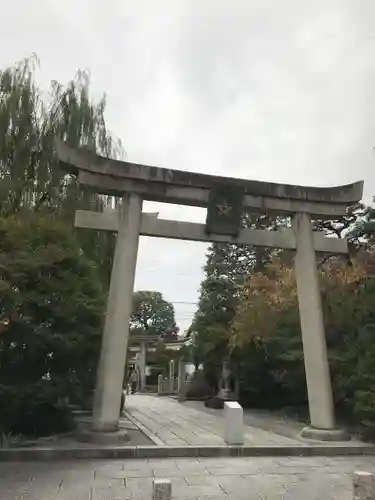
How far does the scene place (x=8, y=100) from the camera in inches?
544

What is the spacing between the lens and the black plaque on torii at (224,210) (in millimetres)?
11867

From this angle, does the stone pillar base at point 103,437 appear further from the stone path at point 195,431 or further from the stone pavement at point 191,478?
the stone pavement at point 191,478

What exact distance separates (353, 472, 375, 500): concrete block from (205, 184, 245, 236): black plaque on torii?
6.98 metres

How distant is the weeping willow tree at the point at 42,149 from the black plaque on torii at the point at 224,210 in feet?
12.3

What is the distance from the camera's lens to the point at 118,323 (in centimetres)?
1071

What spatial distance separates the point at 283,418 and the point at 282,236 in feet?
20.3

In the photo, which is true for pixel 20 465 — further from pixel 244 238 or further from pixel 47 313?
pixel 244 238

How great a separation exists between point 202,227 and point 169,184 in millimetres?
1207

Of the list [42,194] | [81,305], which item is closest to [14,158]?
[42,194]

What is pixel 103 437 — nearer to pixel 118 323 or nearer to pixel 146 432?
pixel 146 432

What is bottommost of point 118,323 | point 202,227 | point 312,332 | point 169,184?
point 118,323

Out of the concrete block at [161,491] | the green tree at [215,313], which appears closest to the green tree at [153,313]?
the green tree at [215,313]

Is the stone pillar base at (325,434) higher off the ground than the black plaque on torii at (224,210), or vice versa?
the black plaque on torii at (224,210)

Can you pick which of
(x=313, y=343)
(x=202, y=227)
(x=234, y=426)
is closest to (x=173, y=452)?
(x=234, y=426)
